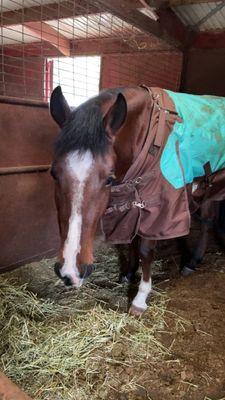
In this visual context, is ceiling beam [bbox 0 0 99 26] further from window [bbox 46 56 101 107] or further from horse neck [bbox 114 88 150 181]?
horse neck [bbox 114 88 150 181]

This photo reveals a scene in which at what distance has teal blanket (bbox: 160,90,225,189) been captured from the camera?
6.88 feet

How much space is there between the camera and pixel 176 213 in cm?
213

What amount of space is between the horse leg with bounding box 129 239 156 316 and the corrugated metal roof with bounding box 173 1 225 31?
11.3 feet

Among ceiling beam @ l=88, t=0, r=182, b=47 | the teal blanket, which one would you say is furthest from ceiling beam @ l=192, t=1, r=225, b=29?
the teal blanket

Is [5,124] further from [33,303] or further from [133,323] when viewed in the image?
[133,323]

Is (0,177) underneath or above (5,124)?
underneath

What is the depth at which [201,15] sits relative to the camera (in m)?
4.55

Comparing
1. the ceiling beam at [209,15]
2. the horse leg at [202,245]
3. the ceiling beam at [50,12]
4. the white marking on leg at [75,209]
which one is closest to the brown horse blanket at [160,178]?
the white marking on leg at [75,209]

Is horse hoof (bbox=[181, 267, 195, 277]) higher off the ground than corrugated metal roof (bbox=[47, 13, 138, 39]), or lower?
lower

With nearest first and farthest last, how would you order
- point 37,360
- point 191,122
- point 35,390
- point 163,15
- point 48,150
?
point 35,390
point 37,360
point 191,122
point 48,150
point 163,15

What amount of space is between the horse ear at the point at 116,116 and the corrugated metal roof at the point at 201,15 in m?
3.40

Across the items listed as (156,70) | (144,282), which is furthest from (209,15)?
(144,282)

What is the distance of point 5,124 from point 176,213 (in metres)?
1.45

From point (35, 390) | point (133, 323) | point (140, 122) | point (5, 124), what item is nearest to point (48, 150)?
point (5, 124)
